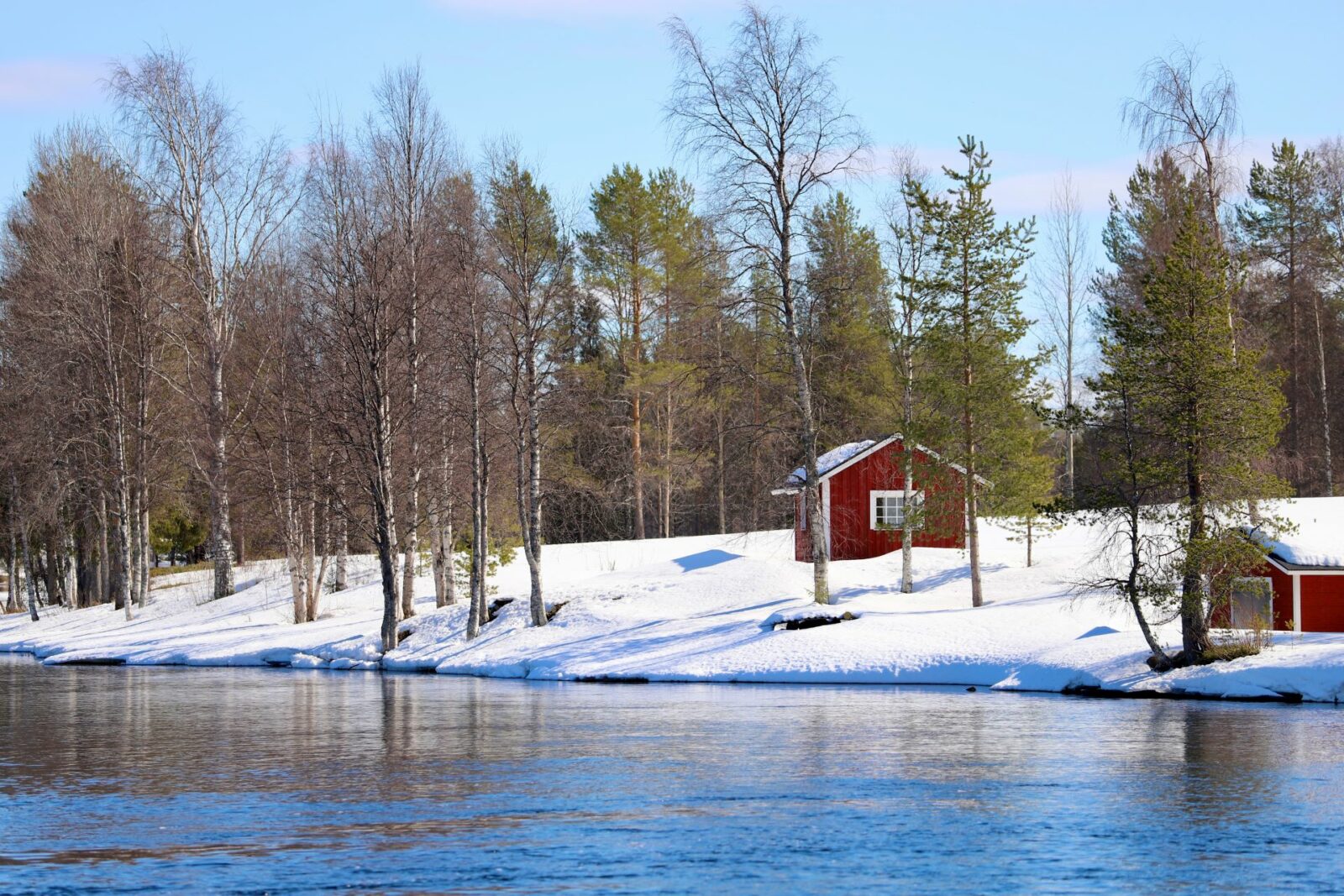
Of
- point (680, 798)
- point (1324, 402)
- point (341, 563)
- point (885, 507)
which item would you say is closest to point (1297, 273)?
point (1324, 402)

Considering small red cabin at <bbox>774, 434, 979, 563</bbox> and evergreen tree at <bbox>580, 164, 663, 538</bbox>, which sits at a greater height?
evergreen tree at <bbox>580, 164, 663, 538</bbox>

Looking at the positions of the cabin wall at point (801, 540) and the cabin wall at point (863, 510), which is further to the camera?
the cabin wall at point (801, 540)

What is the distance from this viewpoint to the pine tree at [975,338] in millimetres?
37344

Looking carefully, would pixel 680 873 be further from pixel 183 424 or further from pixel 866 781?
pixel 183 424

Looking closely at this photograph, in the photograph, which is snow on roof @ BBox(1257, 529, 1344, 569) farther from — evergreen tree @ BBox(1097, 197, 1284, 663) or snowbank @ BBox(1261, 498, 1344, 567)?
evergreen tree @ BBox(1097, 197, 1284, 663)

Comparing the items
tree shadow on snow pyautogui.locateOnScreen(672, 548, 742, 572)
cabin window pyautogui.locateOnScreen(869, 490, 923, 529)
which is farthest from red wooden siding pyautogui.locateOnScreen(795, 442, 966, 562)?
tree shadow on snow pyautogui.locateOnScreen(672, 548, 742, 572)

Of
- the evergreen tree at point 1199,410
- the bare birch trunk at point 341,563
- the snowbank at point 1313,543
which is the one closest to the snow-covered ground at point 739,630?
the snowbank at point 1313,543

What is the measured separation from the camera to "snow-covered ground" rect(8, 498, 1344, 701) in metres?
28.1

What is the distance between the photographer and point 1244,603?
34531mm

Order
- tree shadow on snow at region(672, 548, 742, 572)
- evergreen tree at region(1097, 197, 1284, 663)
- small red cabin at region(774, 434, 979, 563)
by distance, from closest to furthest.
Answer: evergreen tree at region(1097, 197, 1284, 663) → tree shadow on snow at region(672, 548, 742, 572) → small red cabin at region(774, 434, 979, 563)

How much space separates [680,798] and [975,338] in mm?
25316

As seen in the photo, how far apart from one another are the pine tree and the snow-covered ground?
14.0 ft

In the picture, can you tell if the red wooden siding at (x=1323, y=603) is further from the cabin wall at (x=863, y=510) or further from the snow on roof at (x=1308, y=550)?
the cabin wall at (x=863, y=510)

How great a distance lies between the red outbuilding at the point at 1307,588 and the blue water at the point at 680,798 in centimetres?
906
